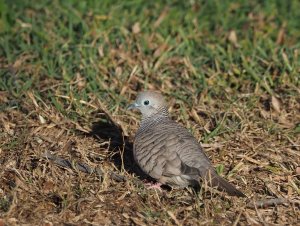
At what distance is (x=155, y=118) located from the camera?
6176mm

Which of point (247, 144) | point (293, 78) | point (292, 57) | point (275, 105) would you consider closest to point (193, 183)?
point (247, 144)

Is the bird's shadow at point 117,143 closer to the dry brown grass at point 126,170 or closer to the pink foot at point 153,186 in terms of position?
the dry brown grass at point 126,170

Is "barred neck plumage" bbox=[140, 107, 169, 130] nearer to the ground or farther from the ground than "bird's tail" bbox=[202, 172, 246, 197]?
farther from the ground

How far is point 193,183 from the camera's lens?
5457 mm

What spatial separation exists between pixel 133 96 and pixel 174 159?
2127 millimetres

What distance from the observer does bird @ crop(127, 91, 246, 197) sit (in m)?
5.32

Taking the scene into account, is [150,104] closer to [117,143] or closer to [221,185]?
[117,143]

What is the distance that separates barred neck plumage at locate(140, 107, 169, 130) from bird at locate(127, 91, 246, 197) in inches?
5.9

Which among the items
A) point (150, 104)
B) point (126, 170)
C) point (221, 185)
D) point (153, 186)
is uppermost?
point (150, 104)

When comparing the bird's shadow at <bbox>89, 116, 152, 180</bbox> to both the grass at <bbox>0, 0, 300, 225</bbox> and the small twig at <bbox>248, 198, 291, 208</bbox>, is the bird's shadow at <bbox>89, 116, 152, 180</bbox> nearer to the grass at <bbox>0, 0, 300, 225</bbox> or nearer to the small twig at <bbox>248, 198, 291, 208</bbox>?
the grass at <bbox>0, 0, 300, 225</bbox>

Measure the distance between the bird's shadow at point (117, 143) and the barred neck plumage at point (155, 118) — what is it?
0.87 feet

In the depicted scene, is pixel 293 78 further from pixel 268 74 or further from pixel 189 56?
pixel 189 56

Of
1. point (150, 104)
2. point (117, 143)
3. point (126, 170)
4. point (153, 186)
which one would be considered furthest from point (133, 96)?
point (153, 186)

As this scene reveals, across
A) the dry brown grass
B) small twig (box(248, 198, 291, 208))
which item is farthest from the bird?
small twig (box(248, 198, 291, 208))
